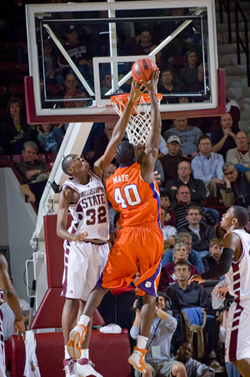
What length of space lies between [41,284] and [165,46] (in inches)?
136

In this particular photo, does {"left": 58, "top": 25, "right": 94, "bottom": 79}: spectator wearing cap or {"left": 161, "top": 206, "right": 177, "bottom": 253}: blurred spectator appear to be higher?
{"left": 58, "top": 25, "right": 94, "bottom": 79}: spectator wearing cap

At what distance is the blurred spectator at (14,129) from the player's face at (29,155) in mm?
238

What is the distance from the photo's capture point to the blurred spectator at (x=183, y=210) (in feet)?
29.5

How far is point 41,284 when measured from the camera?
24.1 feet

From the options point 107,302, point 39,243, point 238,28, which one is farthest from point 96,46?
point 238,28

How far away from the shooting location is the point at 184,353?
7.53 meters

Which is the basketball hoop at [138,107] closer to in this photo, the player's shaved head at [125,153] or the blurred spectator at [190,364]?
the player's shaved head at [125,153]

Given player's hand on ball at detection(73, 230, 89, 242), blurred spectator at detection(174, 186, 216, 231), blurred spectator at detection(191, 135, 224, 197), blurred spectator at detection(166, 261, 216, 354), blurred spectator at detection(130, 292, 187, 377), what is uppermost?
blurred spectator at detection(191, 135, 224, 197)

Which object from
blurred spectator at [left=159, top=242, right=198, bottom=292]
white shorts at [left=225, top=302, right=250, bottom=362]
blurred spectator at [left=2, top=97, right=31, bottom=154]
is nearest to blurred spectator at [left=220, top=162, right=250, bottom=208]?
blurred spectator at [left=159, top=242, right=198, bottom=292]

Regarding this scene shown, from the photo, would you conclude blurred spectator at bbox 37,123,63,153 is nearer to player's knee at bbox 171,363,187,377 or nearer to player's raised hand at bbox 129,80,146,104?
player's knee at bbox 171,363,187,377

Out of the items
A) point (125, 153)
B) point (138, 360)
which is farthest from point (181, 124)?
point (138, 360)

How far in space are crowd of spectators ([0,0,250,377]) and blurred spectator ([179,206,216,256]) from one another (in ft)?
0.05

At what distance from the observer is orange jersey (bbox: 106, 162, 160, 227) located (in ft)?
16.8

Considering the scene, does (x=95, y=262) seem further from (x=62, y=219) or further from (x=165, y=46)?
(x=165, y=46)
